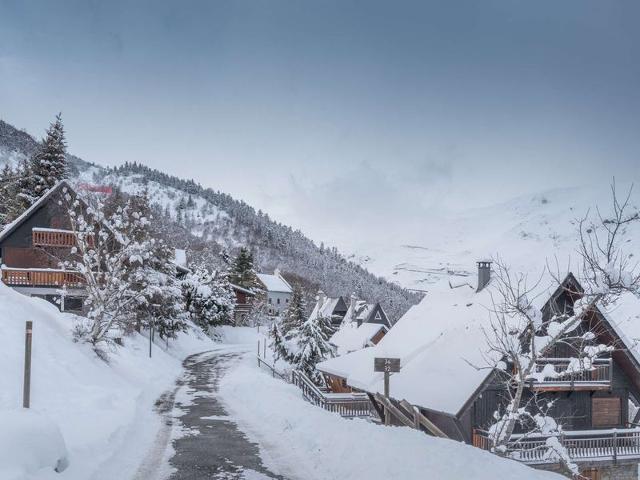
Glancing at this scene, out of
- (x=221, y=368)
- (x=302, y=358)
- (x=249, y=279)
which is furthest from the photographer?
(x=249, y=279)

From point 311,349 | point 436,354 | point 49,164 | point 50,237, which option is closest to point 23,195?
point 49,164

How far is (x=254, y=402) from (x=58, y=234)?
21.9 meters

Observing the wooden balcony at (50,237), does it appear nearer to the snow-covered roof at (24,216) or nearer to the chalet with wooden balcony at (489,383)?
the snow-covered roof at (24,216)

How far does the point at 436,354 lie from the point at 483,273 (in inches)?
221

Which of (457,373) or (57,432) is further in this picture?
(457,373)

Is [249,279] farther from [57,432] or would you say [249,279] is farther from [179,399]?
[57,432]

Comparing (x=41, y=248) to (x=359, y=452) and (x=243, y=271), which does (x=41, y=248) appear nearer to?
(x=359, y=452)

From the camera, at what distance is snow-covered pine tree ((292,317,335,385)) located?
3406cm

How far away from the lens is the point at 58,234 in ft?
116

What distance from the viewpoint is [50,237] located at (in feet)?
116

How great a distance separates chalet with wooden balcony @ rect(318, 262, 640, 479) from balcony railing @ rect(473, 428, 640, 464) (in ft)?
0.13

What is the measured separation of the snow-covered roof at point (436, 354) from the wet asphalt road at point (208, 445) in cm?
761

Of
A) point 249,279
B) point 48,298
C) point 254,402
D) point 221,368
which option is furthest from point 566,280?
point 249,279

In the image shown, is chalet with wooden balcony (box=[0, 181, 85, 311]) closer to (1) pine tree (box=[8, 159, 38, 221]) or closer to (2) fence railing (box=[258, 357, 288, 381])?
(1) pine tree (box=[8, 159, 38, 221])
